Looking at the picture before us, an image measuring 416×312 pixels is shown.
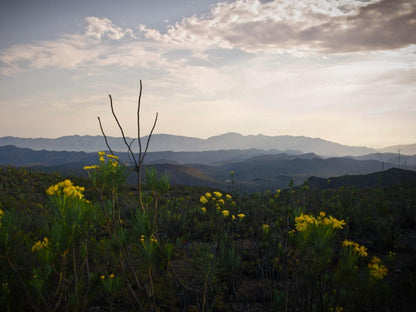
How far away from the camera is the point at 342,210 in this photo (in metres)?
6.72

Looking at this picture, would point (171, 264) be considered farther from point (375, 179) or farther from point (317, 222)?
point (375, 179)

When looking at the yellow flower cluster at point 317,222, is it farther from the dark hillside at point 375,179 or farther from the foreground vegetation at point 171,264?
the dark hillside at point 375,179

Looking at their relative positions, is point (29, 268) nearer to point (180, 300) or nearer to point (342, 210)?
point (180, 300)

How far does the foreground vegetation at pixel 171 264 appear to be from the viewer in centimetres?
167

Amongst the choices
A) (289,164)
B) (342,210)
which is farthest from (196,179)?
(342,210)

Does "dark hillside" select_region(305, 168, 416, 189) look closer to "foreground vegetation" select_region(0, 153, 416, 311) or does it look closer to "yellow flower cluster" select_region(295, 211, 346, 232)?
"foreground vegetation" select_region(0, 153, 416, 311)

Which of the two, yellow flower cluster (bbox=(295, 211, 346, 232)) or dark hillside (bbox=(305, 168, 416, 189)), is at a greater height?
yellow flower cluster (bbox=(295, 211, 346, 232))

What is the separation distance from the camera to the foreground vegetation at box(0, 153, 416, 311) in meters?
1.67

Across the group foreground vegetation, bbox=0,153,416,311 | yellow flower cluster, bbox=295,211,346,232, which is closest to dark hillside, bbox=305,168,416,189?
foreground vegetation, bbox=0,153,416,311

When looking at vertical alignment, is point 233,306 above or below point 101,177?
below

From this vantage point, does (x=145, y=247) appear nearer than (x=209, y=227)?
Yes

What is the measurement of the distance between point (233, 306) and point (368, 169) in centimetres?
13376

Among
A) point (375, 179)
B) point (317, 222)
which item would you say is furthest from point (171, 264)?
point (375, 179)

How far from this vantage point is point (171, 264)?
10.0 ft
